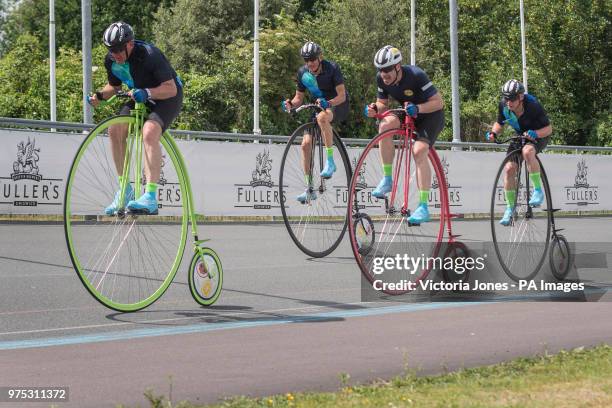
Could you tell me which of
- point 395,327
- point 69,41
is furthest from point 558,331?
point 69,41

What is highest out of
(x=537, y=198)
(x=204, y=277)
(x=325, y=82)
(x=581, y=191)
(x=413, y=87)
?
(x=325, y=82)

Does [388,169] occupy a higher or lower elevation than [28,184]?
lower

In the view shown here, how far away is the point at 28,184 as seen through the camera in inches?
705

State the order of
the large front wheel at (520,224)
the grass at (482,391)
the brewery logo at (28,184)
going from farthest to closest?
the brewery logo at (28,184) < the large front wheel at (520,224) < the grass at (482,391)

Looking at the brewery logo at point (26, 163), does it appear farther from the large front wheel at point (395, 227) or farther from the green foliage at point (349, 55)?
the green foliage at point (349, 55)

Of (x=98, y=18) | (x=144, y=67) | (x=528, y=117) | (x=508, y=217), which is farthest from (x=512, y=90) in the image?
(x=98, y=18)

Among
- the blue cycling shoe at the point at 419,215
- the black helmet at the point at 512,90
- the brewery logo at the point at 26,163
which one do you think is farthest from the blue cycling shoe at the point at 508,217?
the brewery logo at the point at 26,163

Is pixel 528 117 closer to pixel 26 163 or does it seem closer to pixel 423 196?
pixel 423 196

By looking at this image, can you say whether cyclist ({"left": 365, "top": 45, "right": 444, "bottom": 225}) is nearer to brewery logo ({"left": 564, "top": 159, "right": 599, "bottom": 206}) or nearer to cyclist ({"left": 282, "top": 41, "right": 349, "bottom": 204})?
cyclist ({"left": 282, "top": 41, "right": 349, "bottom": 204})

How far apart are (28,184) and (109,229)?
9398 millimetres

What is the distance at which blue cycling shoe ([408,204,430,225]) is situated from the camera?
33.6ft

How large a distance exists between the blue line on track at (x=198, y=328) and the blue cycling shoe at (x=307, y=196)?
283 cm

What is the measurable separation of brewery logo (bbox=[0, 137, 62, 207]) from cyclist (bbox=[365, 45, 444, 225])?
889 centimetres

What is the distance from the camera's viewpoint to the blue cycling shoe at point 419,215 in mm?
10227
